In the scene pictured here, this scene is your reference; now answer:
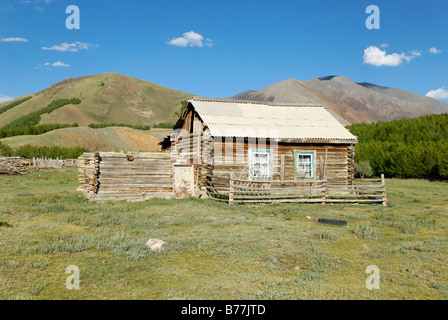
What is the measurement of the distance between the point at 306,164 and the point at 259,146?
341 centimetres

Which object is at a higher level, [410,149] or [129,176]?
[410,149]

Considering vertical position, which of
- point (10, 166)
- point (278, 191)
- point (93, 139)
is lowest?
point (278, 191)

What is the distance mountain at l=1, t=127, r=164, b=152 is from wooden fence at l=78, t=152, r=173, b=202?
174ft

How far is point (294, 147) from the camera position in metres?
19.0

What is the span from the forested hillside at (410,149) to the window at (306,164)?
19.5m

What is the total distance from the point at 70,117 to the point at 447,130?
142 meters

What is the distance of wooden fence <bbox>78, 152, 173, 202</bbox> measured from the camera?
15.1 metres

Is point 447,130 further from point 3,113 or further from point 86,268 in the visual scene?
point 3,113

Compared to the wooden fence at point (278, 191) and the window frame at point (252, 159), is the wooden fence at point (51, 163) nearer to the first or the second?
the wooden fence at point (278, 191)

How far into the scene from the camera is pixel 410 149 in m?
Answer: 33.8

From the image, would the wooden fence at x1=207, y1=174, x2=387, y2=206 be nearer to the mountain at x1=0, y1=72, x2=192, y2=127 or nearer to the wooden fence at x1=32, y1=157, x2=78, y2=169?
the wooden fence at x1=32, y1=157, x2=78, y2=169

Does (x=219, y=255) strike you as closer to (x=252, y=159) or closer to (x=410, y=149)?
(x=252, y=159)

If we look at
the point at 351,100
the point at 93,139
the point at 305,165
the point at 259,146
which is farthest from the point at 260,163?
the point at 351,100

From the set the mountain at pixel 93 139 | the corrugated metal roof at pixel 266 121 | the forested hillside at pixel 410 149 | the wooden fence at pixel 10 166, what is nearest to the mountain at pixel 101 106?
the mountain at pixel 93 139
